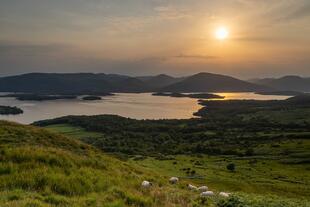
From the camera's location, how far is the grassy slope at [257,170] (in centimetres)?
7200

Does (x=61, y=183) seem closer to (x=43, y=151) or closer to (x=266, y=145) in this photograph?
(x=43, y=151)

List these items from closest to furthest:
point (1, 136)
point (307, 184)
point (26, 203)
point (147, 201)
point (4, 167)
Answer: point (26, 203), point (147, 201), point (4, 167), point (1, 136), point (307, 184)

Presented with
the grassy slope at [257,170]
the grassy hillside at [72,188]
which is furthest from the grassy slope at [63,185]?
the grassy slope at [257,170]

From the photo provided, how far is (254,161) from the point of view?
128 m

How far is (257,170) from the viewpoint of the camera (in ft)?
358

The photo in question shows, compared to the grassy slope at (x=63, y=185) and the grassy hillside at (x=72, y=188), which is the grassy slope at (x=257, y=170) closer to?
the grassy hillside at (x=72, y=188)

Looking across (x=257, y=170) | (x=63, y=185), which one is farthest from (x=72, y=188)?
(x=257, y=170)

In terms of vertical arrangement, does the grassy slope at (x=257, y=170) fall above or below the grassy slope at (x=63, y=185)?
below

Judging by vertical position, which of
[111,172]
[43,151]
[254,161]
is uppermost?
[43,151]

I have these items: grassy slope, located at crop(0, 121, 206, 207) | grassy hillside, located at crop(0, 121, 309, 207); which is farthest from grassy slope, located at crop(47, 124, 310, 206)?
grassy slope, located at crop(0, 121, 206, 207)

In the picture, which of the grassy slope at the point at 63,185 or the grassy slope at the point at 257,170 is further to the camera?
the grassy slope at the point at 257,170

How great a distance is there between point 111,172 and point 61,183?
662cm

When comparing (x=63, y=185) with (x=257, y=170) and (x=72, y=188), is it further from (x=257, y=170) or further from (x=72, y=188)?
(x=257, y=170)

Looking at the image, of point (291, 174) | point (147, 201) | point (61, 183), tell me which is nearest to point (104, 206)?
point (147, 201)
